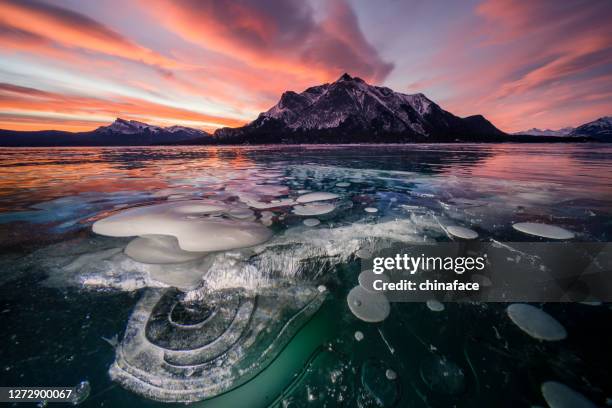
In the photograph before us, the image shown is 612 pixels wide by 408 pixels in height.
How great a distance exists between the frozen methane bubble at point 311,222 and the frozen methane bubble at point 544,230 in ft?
13.4

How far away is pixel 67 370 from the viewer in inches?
77.1

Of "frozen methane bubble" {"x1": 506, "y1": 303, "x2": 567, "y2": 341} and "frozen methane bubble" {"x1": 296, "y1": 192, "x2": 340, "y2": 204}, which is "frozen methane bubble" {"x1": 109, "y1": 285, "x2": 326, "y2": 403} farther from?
"frozen methane bubble" {"x1": 296, "y1": 192, "x2": 340, "y2": 204}

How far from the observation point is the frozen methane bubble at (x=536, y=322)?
92.5 inches

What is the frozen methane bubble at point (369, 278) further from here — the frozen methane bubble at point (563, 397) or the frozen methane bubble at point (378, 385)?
the frozen methane bubble at point (563, 397)

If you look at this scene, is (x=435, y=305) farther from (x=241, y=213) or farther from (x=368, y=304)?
(x=241, y=213)

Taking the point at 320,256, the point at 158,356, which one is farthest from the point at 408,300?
the point at 158,356

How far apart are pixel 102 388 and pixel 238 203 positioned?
Result: 5.11 m

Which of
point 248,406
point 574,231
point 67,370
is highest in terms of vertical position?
point 574,231

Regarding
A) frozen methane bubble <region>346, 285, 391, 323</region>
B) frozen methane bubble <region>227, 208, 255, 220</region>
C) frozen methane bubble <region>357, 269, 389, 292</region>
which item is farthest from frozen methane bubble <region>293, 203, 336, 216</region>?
frozen methane bubble <region>346, 285, 391, 323</region>

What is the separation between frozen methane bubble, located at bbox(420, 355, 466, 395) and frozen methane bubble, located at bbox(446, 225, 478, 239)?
2827mm

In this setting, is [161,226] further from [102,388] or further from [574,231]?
[574,231]

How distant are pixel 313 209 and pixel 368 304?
3417 mm

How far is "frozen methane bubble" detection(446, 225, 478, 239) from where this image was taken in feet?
14.1

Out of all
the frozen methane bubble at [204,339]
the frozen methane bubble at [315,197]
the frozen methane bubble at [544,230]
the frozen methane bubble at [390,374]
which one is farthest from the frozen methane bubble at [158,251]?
the frozen methane bubble at [544,230]
